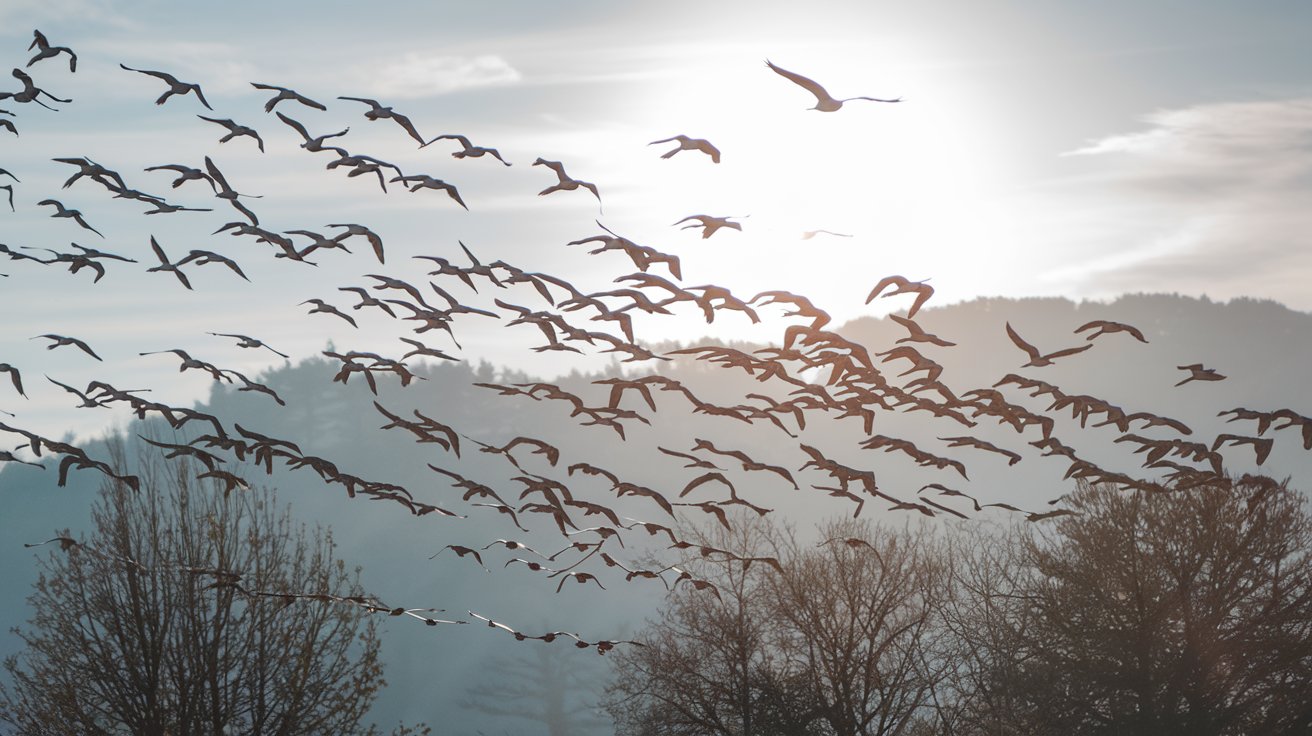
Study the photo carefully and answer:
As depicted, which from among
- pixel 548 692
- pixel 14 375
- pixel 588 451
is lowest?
pixel 14 375

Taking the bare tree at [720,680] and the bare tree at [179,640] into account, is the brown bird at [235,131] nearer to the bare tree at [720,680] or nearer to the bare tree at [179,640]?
the bare tree at [179,640]

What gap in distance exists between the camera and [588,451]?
141 m

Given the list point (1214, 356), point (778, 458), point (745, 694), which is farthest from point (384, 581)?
point (1214, 356)

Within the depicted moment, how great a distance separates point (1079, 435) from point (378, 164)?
177901mm

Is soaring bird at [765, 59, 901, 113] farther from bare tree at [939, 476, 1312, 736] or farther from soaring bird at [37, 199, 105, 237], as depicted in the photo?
bare tree at [939, 476, 1312, 736]

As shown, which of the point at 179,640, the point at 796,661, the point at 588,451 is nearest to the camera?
the point at 179,640

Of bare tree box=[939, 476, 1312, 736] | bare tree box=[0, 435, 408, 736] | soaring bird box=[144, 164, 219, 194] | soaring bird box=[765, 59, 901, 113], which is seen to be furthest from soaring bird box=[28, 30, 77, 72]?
bare tree box=[939, 476, 1312, 736]

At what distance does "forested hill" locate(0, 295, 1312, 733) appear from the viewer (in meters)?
122

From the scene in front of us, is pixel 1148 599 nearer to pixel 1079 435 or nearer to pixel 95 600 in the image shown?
pixel 95 600

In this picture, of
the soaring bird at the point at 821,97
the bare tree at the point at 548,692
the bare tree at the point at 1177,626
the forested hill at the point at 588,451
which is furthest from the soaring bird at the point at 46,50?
the forested hill at the point at 588,451

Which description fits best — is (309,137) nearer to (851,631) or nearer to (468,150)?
(468,150)

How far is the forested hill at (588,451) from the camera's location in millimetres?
122500

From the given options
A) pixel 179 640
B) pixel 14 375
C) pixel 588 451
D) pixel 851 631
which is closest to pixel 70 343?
pixel 14 375

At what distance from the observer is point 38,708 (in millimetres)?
20531
